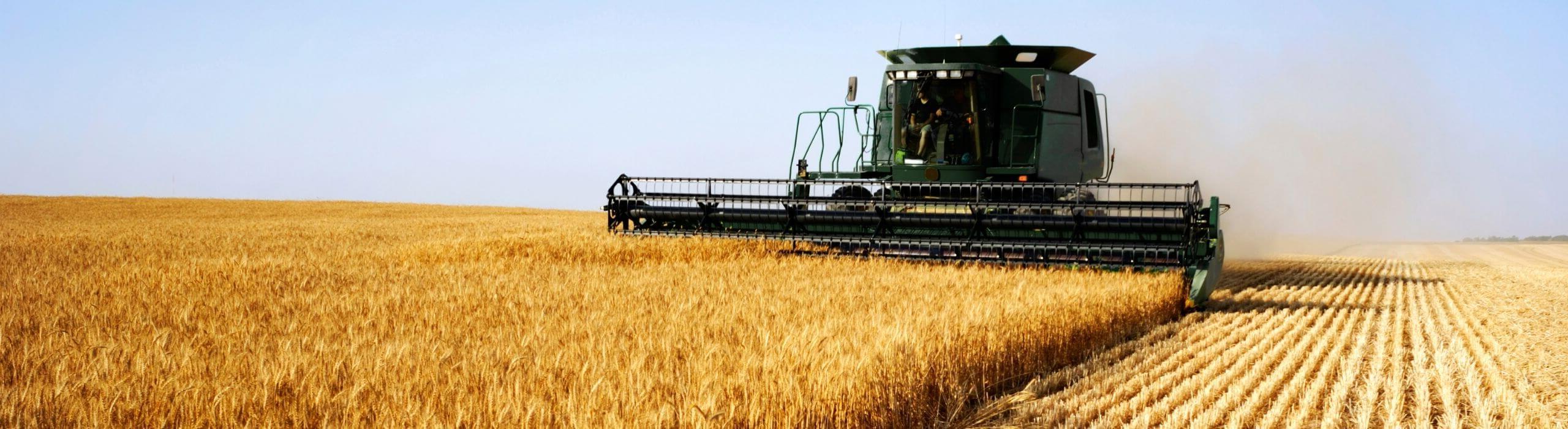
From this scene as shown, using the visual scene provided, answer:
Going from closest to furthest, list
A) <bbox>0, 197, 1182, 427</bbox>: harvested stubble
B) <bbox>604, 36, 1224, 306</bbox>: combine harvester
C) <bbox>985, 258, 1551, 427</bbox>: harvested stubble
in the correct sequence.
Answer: <bbox>0, 197, 1182, 427</bbox>: harvested stubble
<bbox>985, 258, 1551, 427</bbox>: harvested stubble
<bbox>604, 36, 1224, 306</bbox>: combine harvester

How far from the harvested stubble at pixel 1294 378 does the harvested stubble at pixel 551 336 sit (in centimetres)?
29

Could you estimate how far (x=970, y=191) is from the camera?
9781mm

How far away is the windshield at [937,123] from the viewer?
10.1 m

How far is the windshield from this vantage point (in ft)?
33.2

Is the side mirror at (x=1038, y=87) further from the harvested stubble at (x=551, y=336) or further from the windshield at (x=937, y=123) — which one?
the harvested stubble at (x=551, y=336)

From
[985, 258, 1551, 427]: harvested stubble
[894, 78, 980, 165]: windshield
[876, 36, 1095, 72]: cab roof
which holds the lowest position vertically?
[985, 258, 1551, 427]: harvested stubble

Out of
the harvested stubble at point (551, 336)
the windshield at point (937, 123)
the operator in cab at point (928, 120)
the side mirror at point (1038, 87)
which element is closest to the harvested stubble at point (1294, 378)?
the harvested stubble at point (551, 336)

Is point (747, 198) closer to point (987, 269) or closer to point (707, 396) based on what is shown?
point (987, 269)

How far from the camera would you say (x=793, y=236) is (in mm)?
9922

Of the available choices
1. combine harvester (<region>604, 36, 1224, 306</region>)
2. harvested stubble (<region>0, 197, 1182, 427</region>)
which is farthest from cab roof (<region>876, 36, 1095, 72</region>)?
harvested stubble (<region>0, 197, 1182, 427</region>)

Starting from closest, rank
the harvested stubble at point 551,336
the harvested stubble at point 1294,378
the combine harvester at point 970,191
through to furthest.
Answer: the harvested stubble at point 551,336
the harvested stubble at point 1294,378
the combine harvester at point 970,191

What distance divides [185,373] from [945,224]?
21.8 ft

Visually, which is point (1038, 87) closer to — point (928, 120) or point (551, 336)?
point (928, 120)

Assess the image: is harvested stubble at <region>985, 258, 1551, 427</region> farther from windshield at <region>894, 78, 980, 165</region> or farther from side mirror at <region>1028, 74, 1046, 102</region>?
windshield at <region>894, 78, 980, 165</region>
